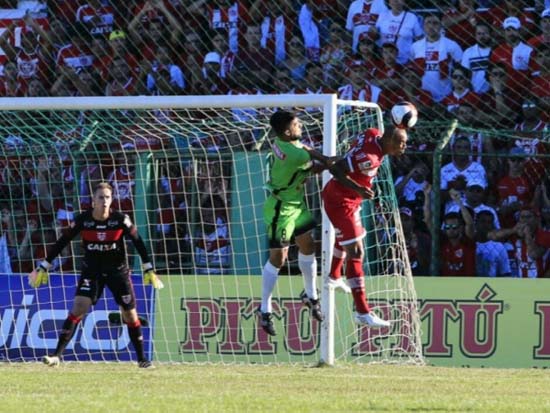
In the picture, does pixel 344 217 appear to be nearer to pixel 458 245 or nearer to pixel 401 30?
pixel 458 245

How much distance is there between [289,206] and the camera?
45.2 feet

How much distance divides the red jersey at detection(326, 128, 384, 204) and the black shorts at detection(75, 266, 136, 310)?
2.65 metres

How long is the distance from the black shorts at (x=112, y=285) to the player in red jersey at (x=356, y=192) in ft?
8.39

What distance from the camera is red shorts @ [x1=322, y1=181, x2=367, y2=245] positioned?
43.7ft

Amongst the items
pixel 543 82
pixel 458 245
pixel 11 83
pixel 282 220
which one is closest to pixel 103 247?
pixel 282 220

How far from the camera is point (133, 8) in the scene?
21453 mm

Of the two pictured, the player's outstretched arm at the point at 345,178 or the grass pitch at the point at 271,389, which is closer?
the grass pitch at the point at 271,389

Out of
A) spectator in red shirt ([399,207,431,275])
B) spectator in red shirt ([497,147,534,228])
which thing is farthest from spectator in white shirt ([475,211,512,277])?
spectator in red shirt ([399,207,431,275])

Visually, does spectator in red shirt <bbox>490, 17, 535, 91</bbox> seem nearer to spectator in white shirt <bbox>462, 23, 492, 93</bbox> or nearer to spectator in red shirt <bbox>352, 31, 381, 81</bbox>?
spectator in white shirt <bbox>462, 23, 492, 93</bbox>

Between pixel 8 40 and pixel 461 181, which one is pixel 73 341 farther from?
pixel 8 40

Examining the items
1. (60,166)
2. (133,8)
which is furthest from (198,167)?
(133,8)

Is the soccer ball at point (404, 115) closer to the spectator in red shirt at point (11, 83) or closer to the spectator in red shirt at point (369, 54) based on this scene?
the spectator in red shirt at point (369, 54)

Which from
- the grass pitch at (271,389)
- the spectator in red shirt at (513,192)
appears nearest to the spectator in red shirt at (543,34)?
the spectator in red shirt at (513,192)

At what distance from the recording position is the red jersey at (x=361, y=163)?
43.2 ft
